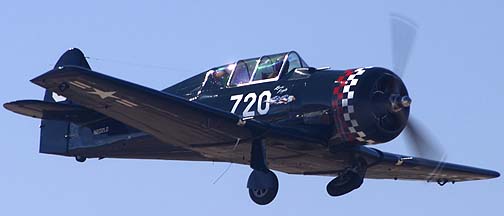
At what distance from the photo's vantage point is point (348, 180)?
77.2 feet

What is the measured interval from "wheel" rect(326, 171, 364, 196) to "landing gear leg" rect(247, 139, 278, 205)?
1.32m

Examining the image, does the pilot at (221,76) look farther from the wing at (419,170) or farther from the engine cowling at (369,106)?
the wing at (419,170)

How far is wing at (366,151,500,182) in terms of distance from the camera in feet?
82.6

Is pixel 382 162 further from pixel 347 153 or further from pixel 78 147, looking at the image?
pixel 78 147

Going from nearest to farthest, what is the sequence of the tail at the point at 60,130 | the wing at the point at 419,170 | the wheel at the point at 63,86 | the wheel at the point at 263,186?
1. the wheel at the point at 63,86
2. the wheel at the point at 263,186
3. the wing at the point at 419,170
4. the tail at the point at 60,130

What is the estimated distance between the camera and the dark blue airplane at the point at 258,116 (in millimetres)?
22188

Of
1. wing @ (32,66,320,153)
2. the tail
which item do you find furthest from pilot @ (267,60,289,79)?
the tail

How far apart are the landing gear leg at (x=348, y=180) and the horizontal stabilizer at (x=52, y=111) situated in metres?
4.73

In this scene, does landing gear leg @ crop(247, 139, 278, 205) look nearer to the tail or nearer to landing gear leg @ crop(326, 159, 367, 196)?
landing gear leg @ crop(326, 159, 367, 196)

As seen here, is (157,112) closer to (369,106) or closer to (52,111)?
(52,111)

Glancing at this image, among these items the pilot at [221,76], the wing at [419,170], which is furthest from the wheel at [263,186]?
the wing at [419,170]

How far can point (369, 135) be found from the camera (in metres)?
22.4

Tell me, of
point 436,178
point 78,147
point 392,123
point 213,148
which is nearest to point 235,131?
point 213,148

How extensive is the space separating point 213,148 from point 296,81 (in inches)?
78.8
